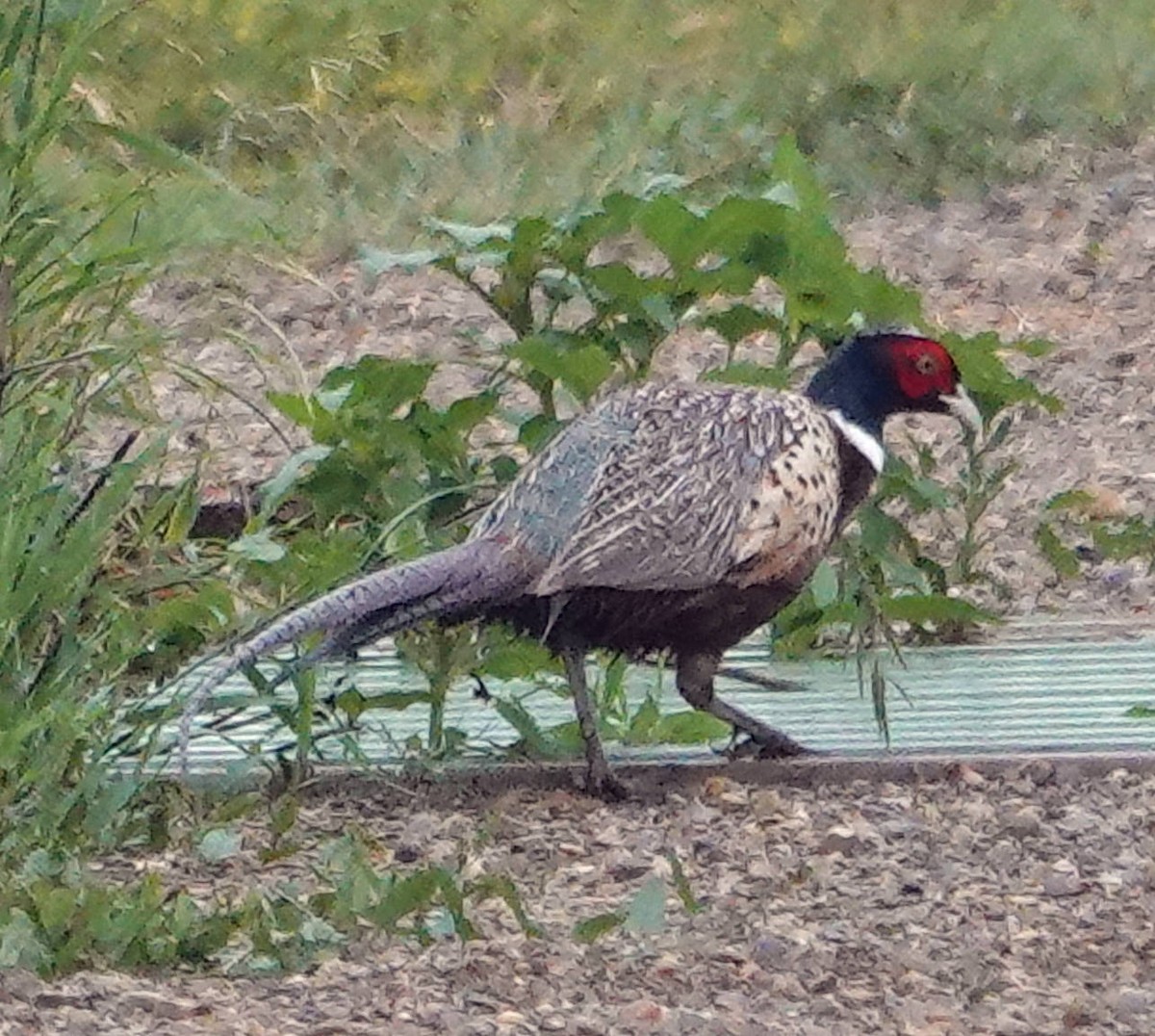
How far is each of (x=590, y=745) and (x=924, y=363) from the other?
105 cm

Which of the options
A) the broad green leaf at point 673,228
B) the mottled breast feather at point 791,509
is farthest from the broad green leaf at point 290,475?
the mottled breast feather at point 791,509

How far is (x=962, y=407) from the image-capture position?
197 inches

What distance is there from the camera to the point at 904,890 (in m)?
3.86

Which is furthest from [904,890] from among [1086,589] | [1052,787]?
[1086,589]

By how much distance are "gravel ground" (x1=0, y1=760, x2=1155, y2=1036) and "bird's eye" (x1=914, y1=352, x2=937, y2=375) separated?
877mm

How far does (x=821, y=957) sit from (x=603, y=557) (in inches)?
34.9

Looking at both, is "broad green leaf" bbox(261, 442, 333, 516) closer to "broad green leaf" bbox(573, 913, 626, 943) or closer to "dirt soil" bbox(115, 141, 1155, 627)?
"broad green leaf" bbox(573, 913, 626, 943)

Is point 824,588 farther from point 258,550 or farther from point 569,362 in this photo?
point 258,550

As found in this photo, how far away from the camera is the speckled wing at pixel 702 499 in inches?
168

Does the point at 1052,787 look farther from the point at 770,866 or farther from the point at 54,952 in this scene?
the point at 54,952

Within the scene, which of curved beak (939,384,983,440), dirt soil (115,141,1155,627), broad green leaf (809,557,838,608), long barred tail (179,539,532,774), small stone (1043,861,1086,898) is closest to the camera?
small stone (1043,861,1086,898)

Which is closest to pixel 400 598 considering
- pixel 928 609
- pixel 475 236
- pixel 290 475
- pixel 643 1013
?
pixel 290 475

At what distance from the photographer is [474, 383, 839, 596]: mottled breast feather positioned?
14.0 ft

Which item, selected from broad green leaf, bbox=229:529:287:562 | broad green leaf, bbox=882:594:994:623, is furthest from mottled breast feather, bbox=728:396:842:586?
broad green leaf, bbox=229:529:287:562
